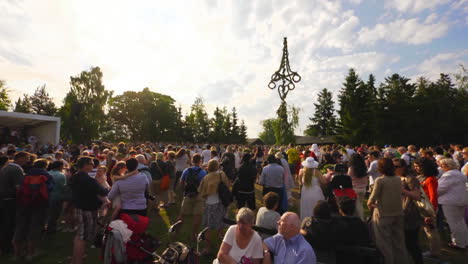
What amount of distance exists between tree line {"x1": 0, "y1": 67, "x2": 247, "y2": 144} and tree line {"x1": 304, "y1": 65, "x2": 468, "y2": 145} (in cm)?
2822

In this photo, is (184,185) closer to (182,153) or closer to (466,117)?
(182,153)

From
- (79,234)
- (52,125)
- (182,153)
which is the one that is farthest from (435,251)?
(52,125)

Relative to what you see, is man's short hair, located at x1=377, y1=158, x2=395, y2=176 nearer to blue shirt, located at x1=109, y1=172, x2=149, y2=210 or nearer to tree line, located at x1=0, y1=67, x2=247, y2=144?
blue shirt, located at x1=109, y1=172, x2=149, y2=210

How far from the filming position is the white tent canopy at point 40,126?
59.4 feet

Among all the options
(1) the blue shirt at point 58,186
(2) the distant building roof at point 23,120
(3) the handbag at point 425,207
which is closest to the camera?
(3) the handbag at point 425,207

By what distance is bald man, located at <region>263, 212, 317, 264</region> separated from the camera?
2.46m

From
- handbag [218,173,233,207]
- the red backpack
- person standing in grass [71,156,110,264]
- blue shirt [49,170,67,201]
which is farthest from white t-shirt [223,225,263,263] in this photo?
blue shirt [49,170,67,201]

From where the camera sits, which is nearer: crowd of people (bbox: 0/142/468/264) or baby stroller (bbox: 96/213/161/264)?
crowd of people (bbox: 0/142/468/264)

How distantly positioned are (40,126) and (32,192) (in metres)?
18.9

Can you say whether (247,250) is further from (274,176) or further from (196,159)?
(274,176)

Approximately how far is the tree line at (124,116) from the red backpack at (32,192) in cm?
2995

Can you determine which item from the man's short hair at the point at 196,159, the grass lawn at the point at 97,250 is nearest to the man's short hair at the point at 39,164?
the grass lawn at the point at 97,250

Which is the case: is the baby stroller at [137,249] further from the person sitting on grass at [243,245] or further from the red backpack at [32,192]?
the red backpack at [32,192]

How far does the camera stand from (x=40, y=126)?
19.6 metres
